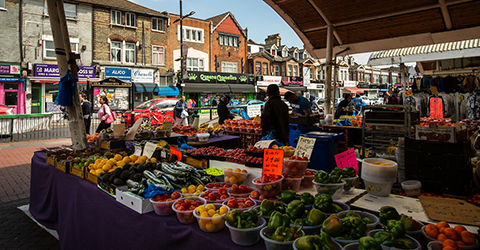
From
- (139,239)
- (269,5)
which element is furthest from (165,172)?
(269,5)

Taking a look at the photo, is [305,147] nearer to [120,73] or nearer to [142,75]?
[120,73]

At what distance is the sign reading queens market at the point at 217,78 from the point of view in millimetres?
28888

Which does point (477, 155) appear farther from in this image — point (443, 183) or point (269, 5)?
point (269, 5)

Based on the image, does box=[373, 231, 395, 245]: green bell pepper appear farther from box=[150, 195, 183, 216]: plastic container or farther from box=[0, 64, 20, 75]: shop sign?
box=[0, 64, 20, 75]: shop sign

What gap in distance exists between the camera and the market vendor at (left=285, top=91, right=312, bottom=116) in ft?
21.6

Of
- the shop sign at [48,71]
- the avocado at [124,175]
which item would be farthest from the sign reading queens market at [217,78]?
the avocado at [124,175]

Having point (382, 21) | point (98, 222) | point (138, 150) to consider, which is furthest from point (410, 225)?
point (382, 21)

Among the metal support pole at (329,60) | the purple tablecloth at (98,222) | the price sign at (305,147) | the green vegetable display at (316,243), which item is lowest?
the purple tablecloth at (98,222)

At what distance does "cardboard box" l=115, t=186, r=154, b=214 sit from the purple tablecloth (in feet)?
0.13

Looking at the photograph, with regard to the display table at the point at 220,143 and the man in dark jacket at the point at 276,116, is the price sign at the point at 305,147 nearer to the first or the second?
the man in dark jacket at the point at 276,116

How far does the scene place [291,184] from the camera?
2424 millimetres

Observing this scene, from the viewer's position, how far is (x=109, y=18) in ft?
75.6

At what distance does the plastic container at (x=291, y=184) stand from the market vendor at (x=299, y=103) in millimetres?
4279

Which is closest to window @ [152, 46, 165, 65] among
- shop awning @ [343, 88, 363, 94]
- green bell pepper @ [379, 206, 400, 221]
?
green bell pepper @ [379, 206, 400, 221]
